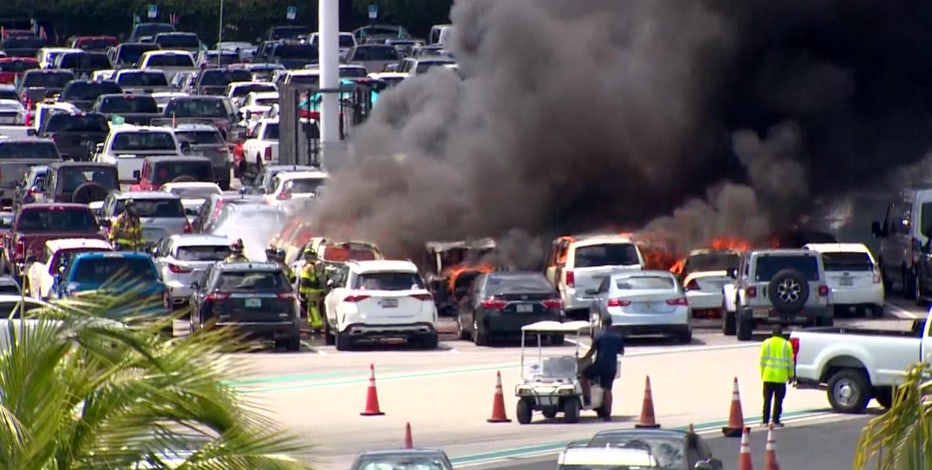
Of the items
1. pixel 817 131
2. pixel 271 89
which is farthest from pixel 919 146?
pixel 271 89

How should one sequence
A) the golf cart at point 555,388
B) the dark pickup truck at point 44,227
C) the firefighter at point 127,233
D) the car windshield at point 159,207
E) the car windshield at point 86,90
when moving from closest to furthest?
the golf cart at point 555,388
the firefighter at point 127,233
the dark pickup truck at point 44,227
the car windshield at point 159,207
the car windshield at point 86,90

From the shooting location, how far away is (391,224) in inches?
1432

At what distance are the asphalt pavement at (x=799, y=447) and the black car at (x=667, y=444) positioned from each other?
93.4 inches

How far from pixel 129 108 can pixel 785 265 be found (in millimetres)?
27458

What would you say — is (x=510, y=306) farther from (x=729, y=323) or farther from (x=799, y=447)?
(x=799, y=447)

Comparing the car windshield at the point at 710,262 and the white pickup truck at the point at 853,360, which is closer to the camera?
the white pickup truck at the point at 853,360

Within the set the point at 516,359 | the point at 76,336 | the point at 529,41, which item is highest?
the point at 529,41

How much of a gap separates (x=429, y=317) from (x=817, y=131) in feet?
42.0

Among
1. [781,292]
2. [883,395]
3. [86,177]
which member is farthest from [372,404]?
[86,177]

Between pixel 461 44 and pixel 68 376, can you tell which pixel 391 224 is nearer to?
pixel 461 44

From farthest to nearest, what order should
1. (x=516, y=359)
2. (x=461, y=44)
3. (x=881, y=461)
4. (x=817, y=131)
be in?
(x=461, y=44), (x=817, y=131), (x=516, y=359), (x=881, y=461)

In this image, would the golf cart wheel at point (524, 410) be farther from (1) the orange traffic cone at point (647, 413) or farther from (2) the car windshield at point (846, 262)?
(2) the car windshield at point (846, 262)

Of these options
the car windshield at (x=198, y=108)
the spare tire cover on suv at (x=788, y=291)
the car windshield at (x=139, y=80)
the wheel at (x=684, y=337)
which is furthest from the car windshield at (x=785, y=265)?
the car windshield at (x=139, y=80)

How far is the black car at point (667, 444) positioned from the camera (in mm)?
16312
